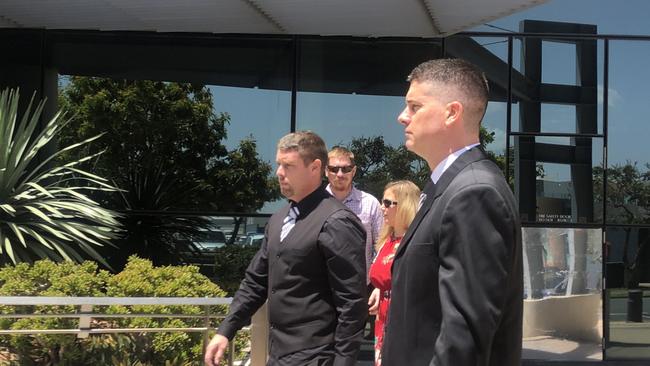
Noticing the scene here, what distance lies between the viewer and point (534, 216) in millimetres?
7480

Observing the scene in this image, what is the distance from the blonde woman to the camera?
10.5 ft

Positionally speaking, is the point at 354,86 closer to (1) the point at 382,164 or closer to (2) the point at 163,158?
(1) the point at 382,164

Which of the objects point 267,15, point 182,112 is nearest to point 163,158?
point 182,112

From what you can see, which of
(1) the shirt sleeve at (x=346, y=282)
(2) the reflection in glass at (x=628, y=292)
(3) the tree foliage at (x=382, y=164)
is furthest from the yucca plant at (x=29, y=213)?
(2) the reflection in glass at (x=628, y=292)

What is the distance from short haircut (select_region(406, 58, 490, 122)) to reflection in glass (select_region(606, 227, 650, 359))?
669 centimetres

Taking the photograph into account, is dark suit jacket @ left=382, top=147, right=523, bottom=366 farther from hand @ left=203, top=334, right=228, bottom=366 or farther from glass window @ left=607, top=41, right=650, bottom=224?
glass window @ left=607, top=41, right=650, bottom=224

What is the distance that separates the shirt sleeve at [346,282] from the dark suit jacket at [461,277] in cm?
71

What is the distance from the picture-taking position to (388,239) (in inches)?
138

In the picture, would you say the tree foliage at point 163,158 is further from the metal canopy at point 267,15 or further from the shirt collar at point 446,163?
the shirt collar at point 446,163

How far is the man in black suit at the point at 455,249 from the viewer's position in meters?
1.30

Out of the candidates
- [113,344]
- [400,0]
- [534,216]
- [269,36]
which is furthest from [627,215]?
[113,344]

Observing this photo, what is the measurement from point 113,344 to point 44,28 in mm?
5745

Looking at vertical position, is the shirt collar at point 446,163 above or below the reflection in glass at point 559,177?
below

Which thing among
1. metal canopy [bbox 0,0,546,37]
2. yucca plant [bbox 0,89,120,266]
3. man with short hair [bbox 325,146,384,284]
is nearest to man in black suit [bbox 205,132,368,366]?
man with short hair [bbox 325,146,384,284]
